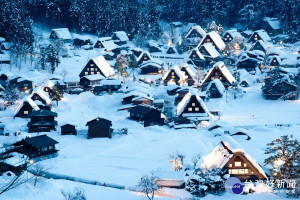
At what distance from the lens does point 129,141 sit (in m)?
33.1

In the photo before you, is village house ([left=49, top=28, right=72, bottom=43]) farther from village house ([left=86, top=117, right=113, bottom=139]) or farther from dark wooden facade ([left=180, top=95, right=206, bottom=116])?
village house ([left=86, top=117, right=113, bottom=139])

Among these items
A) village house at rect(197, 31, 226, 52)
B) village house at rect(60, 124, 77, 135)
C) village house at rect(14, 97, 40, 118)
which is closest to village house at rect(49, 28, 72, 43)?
village house at rect(197, 31, 226, 52)

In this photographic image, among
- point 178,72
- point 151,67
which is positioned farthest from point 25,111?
point 151,67

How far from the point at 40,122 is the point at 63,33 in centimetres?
3676

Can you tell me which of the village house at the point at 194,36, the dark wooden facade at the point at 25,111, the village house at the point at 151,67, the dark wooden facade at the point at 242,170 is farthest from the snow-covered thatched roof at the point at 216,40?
the dark wooden facade at the point at 242,170

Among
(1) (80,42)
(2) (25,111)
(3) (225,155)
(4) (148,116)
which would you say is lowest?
(3) (225,155)

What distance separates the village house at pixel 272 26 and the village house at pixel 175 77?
3548cm

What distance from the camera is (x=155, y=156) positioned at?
29.3 m

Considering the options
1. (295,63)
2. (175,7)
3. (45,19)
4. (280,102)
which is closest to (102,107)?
(280,102)

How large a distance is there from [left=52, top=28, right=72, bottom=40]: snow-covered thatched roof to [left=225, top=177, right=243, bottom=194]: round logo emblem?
51668 mm

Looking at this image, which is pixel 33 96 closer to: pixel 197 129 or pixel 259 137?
pixel 197 129

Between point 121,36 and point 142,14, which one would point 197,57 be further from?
point 142,14

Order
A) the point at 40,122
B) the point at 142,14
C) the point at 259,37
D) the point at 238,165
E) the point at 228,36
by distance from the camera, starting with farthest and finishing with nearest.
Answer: the point at 142,14 → the point at 228,36 → the point at 259,37 → the point at 40,122 → the point at 238,165

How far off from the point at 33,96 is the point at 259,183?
27.7 m
